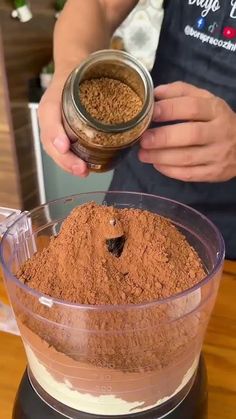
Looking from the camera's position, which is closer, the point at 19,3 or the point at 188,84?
the point at 188,84

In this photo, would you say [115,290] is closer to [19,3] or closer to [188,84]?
[188,84]

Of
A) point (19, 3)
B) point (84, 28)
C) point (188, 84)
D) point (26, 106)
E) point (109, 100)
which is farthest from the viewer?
point (26, 106)

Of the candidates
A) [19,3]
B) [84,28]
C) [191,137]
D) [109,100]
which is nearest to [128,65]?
[109,100]

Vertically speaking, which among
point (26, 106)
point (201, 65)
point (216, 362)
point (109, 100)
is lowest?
point (26, 106)

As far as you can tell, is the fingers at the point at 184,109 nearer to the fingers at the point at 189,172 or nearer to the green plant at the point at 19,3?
the fingers at the point at 189,172

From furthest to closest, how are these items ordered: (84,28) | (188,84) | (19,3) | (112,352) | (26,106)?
1. (26,106)
2. (19,3)
3. (84,28)
4. (188,84)
5. (112,352)

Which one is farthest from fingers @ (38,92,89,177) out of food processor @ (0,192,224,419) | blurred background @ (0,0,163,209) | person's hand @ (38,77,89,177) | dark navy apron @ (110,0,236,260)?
blurred background @ (0,0,163,209)

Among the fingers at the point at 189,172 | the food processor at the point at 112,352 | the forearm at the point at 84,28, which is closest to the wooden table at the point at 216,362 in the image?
the food processor at the point at 112,352
